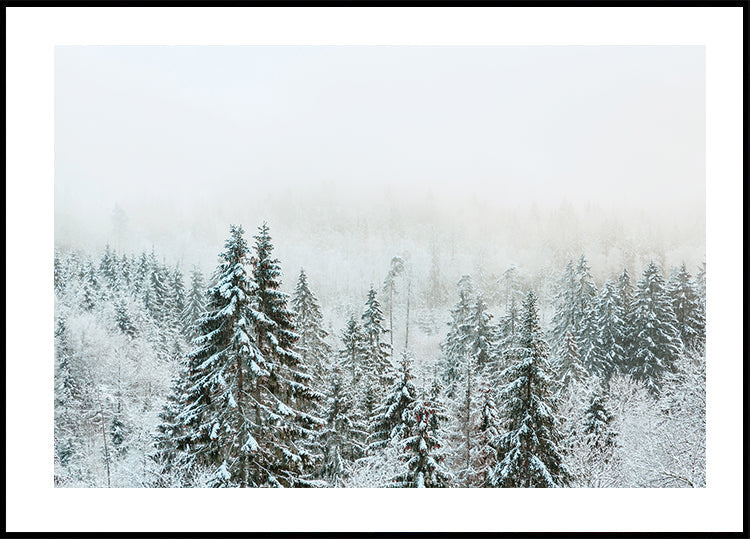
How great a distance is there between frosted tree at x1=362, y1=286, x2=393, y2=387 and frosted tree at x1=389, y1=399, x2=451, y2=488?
465cm

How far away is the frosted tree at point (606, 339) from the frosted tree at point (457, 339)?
4.32 metres

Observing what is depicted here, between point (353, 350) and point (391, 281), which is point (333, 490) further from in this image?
point (353, 350)

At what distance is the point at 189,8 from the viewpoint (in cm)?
576

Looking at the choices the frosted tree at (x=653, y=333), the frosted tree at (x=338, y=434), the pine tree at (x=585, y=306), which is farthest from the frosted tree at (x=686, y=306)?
the frosted tree at (x=338, y=434)

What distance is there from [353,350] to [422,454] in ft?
19.9

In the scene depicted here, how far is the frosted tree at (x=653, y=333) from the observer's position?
11.5 meters

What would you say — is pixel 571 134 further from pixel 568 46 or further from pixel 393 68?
pixel 393 68

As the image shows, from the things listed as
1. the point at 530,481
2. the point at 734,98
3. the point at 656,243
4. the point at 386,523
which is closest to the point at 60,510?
the point at 386,523

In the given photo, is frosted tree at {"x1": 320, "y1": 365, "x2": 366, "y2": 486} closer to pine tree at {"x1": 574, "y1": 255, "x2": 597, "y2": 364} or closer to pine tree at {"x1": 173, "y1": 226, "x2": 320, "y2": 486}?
pine tree at {"x1": 173, "y1": 226, "x2": 320, "y2": 486}

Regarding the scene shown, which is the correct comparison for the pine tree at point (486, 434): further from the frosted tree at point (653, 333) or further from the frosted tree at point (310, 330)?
the frosted tree at point (653, 333)

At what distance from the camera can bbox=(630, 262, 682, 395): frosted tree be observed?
11508mm

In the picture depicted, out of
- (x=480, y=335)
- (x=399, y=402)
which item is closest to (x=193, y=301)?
(x=399, y=402)

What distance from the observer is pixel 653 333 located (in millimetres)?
13203

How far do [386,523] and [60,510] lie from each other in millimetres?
4873
